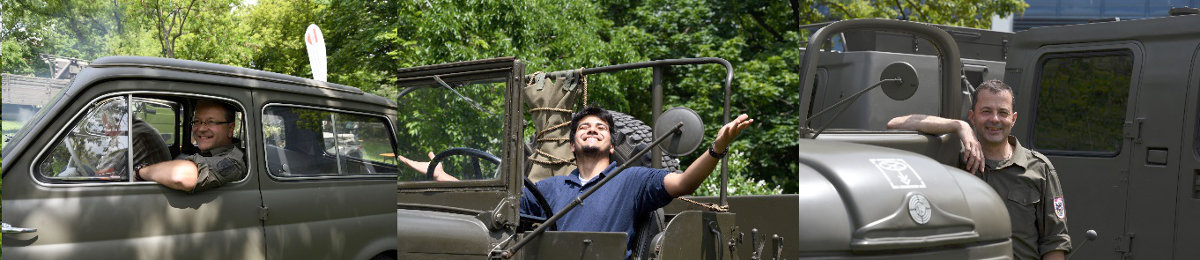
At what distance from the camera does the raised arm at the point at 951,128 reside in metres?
2.41

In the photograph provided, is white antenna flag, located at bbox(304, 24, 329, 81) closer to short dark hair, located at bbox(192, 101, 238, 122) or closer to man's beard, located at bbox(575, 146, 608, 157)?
short dark hair, located at bbox(192, 101, 238, 122)

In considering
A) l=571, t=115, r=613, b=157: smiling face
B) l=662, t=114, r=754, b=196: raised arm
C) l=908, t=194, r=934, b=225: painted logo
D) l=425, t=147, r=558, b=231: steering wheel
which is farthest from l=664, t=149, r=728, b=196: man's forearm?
l=908, t=194, r=934, b=225: painted logo

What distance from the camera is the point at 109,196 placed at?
271cm

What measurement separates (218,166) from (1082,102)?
3180 millimetres

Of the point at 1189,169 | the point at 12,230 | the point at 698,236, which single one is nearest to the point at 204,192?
the point at 12,230

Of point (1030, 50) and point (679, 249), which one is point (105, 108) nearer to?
point (679, 249)

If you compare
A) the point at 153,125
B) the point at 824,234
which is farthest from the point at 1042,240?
the point at 153,125

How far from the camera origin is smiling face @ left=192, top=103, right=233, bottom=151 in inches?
119

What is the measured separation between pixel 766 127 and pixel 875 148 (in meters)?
0.27

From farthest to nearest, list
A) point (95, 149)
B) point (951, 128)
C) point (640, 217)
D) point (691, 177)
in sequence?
1. point (95, 149)
2. point (951, 128)
3. point (640, 217)
4. point (691, 177)

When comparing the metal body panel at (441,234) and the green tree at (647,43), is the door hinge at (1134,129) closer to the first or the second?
the green tree at (647,43)

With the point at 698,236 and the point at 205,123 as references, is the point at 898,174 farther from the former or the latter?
the point at 205,123

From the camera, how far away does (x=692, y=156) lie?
2.82m

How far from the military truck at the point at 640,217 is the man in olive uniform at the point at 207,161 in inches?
29.7
